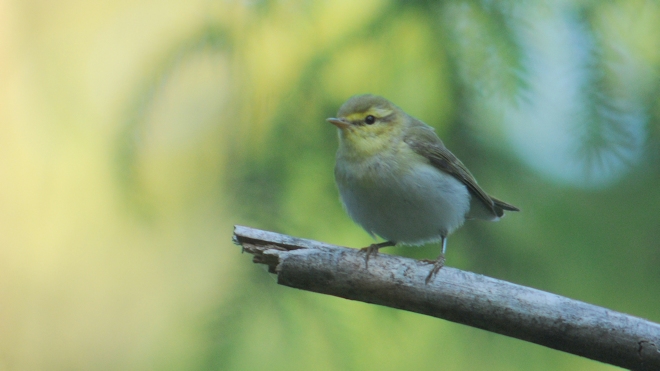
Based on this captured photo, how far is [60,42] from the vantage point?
2.37 m

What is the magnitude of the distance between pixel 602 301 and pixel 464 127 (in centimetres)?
104

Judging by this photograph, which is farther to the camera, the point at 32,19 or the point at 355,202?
the point at 355,202

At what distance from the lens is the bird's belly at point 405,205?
2.64 meters

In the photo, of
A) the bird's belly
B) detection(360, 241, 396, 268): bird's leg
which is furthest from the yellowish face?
detection(360, 241, 396, 268): bird's leg

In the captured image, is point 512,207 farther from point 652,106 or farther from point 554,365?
point 554,365

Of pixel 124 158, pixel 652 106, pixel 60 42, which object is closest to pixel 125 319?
pixel 124 158

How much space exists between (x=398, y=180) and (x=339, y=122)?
1.65 ft

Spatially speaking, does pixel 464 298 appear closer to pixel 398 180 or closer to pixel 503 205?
pixel 503 205

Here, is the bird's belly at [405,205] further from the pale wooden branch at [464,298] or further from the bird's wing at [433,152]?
the pale wooden branch at [464,298]

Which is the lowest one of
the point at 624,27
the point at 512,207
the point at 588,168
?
the point at 512,207

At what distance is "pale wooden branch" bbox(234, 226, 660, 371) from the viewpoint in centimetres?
189

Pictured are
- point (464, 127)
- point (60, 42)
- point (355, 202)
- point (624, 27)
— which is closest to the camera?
point (624, 27)

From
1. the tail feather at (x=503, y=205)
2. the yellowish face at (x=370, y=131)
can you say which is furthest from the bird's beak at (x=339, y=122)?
the tail feather at (x=503, y=205)

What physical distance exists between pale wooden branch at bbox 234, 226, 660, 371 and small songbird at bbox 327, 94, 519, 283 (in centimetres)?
41
